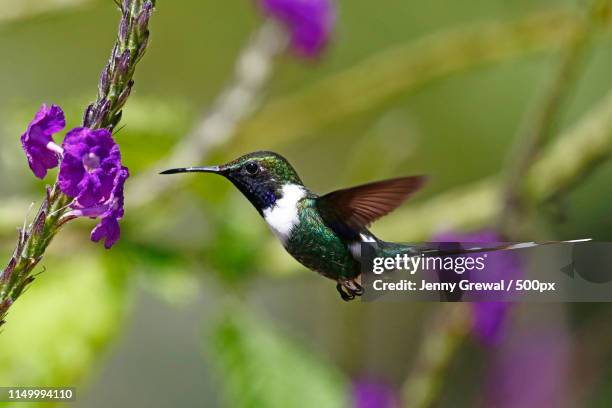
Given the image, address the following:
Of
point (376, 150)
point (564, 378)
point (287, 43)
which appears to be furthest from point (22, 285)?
point (564, 378)

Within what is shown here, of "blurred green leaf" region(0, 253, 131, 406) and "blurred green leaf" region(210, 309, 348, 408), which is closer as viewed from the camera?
"blurred green leaf" region(0, 253, 131, 406)

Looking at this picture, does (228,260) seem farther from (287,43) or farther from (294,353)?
(287,43)

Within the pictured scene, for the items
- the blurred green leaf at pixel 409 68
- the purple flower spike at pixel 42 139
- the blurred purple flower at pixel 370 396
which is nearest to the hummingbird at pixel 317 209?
the purple flower spike at pixel 42 139

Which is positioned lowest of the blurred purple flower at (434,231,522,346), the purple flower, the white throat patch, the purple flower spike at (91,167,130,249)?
the purple flower spike at (91,167,130,249)

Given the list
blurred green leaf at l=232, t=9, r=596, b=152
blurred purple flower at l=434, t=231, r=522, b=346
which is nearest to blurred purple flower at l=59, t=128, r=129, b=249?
blurred purple flower at l=434, t=231, r=522, b=346

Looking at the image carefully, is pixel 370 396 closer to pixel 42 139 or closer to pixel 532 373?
pixel 532 373

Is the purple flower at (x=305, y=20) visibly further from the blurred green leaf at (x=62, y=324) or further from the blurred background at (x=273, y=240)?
the blurred green leaf at (x=62, y=324)

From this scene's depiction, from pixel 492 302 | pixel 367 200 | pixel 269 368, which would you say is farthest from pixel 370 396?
pixel 367 200

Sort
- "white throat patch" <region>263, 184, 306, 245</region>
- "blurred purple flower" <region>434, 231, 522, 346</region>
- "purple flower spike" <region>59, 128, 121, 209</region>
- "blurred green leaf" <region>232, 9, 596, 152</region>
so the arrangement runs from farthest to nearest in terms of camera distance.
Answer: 1. "blurred green leaf" <region>232, 9, 596, 152</region>
2. "blurred purple flower" <region>434, 231, 522, 346</region>
3. "white throat patch" <region>263, 184, 306, 245</region>
4. "purple flower spike" <region>59, 128, 121, 209</region>

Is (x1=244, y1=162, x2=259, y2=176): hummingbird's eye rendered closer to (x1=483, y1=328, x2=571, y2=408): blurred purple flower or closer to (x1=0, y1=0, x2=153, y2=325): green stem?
(x1=0, y1=0, x2=153, y2=325): green stem
